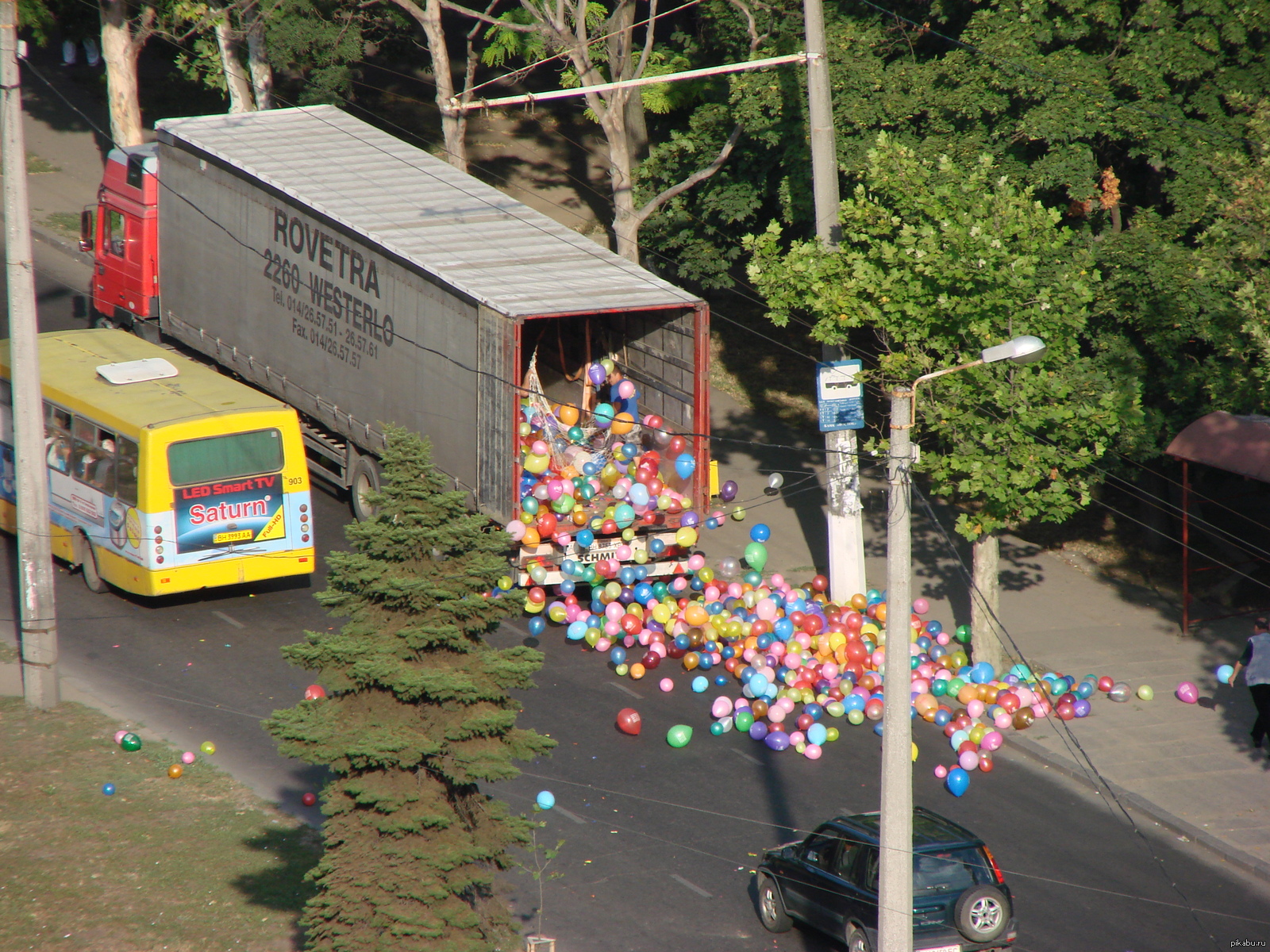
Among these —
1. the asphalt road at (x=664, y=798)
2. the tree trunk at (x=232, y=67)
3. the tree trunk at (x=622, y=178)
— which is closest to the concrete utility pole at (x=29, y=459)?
the asphalt road at (x=664, y=798)

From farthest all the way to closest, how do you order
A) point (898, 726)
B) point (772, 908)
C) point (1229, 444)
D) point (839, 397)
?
1. point (1229, 444)
2. point (839, 397)
3. point (772, 908)
4. point (898, 726)

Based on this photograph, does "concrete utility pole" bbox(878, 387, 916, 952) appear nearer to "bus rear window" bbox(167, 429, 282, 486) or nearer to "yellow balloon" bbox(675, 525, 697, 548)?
"yellow balloon" bbox(675, 525, 697, 548)

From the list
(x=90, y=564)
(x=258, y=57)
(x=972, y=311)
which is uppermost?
(x=258, y=57)

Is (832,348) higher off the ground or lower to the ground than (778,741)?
higher

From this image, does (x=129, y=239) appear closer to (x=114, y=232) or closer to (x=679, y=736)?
(x=114, y=232)

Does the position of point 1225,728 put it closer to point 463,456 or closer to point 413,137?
point 463,456

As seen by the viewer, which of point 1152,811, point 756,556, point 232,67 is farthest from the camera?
point 232,67

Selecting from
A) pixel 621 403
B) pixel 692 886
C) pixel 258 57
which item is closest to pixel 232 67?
pixel 258 57
